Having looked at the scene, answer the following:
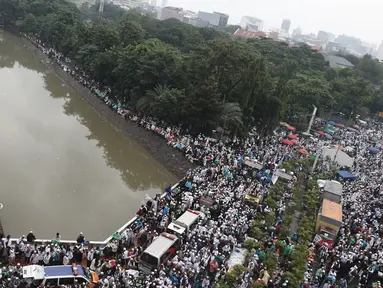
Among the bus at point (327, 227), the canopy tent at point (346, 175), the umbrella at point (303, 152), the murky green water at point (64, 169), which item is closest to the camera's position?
the murky green water at point (64, 169)

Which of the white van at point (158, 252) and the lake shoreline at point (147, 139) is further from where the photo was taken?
the lake shoreline at point (147, 139)

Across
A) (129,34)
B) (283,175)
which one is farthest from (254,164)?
(129,34)

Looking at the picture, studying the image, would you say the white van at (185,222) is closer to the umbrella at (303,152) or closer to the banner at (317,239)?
the banner at (317,239)

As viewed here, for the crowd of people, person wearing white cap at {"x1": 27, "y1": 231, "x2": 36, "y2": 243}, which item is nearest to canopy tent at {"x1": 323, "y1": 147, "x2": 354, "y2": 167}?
the crowd of people

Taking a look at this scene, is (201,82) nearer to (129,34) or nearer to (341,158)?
(341,158)

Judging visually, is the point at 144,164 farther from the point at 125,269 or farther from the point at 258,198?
the point at 125,269

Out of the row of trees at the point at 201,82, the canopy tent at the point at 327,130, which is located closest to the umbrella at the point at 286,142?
the row of trees at the point at 201,82

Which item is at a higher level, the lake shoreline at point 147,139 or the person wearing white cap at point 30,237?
the lake shoreline at point 147,139
